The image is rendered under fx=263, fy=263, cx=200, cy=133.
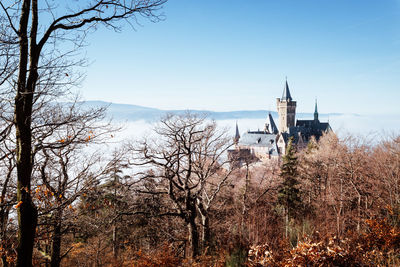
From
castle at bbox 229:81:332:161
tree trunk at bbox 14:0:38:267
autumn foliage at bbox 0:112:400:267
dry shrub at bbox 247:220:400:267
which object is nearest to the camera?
tree trunk at bbox 14:0:38:267

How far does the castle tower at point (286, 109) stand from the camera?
8650cm

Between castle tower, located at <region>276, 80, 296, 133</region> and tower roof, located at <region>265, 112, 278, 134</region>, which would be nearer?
tower roof, located at <region>265, 112, 278, 134</region>

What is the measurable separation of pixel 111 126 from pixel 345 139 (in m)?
25.0

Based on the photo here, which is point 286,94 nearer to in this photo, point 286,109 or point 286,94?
point 286,94

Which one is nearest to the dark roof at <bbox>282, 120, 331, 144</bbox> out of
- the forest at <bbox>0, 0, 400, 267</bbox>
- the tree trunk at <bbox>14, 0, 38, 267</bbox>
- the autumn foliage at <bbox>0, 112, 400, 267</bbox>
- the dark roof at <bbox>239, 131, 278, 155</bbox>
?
the dark roof at <bbox>239, 131, 278, 155</bbox>

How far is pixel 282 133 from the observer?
7106 centimetres

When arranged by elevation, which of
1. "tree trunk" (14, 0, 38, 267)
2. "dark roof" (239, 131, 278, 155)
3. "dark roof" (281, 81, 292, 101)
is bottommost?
"dark roof" (239, 131, 278, 155)

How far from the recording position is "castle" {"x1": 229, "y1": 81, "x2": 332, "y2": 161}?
232ft

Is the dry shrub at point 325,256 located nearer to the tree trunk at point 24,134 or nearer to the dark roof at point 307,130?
the tree trunk at point 24,134

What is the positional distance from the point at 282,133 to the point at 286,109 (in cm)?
1803

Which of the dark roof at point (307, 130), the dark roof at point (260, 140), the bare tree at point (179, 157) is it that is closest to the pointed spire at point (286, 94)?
the dark roof at point (307, 130)

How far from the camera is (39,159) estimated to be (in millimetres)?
7293

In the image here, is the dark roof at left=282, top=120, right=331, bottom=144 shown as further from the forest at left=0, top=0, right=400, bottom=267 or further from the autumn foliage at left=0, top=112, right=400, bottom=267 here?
the forest at left=0, top=0, right=400, bottom=267

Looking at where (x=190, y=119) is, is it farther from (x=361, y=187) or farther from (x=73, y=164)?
(x=361, y=187)
